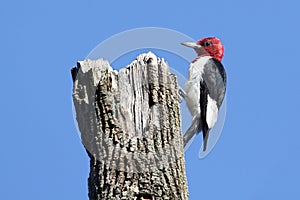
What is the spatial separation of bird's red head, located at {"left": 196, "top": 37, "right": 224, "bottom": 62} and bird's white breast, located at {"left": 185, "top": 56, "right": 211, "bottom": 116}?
0.86 m

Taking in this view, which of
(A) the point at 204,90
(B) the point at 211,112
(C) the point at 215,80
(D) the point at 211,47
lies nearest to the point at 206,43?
(D) the point at 211,47

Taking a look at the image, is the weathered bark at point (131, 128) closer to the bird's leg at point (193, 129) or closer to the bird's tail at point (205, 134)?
the bird's leg at point (193, 129)

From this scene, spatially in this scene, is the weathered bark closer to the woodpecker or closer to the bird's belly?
the woodpecker

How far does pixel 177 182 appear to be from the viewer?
3738 millimetres

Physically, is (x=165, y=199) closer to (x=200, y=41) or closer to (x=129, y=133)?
(x=129, y=133)

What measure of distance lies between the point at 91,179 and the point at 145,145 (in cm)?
46

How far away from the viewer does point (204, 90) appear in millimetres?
6465

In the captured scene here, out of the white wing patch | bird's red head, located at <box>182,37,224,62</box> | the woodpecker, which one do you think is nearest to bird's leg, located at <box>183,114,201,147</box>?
the woodpecker

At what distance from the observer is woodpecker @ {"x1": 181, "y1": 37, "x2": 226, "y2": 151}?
5.90 meters

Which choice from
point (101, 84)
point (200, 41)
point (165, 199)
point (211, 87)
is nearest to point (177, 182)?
point (165, 199)

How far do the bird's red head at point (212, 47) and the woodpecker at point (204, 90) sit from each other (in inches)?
0.8

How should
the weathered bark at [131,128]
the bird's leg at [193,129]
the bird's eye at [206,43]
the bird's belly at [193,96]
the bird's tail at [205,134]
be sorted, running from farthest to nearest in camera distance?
the bird's eye at [206,43]
the bird's belly at [193,96]
the bird's tail at [205,134]
the bird's leg at [193,129]
the weathered bark at [131,128]

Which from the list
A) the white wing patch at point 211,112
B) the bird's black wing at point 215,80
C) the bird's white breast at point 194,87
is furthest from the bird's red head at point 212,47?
the white wing patch at point 211,112

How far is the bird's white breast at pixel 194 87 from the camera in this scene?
5.88 metres
